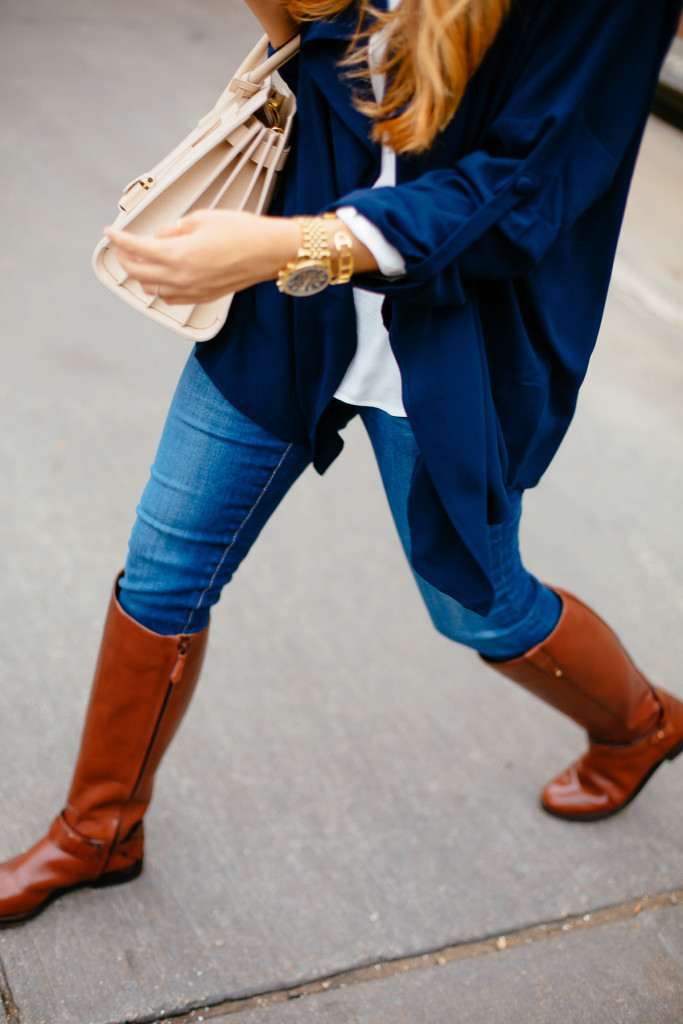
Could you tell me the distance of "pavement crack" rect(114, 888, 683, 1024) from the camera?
1.55 metres

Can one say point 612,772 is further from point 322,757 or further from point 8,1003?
point 8,1003

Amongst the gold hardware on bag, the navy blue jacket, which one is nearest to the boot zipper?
the navy blue jacket

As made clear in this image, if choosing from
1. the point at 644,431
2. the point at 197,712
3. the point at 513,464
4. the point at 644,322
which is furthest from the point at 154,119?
the point at 513,464

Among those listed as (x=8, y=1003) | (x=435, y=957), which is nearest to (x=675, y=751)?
(x=435, y=957)

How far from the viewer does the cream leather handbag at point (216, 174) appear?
4.03 feet

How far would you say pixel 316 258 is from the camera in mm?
1061

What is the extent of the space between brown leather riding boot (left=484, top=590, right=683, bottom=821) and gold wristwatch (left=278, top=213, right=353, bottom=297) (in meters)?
0.91

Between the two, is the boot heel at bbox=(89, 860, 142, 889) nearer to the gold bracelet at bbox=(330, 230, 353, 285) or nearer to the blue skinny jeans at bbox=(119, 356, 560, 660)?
the blue skinny jeans at bbox=(119, 356, 560, 660)

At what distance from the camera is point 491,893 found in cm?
186

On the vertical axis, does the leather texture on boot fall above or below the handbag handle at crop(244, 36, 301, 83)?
below

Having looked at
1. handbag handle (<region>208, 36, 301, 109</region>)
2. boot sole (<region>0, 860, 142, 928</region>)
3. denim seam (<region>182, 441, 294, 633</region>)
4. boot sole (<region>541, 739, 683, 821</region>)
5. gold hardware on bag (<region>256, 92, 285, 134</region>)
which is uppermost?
handbag handle (<region>208, 36, 301, 109</region>)

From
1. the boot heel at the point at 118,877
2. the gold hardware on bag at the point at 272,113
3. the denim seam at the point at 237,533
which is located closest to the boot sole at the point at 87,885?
the boot heel at the point at 118,877

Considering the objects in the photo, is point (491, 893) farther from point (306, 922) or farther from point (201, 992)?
point (201, 992)

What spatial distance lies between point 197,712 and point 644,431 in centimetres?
229
